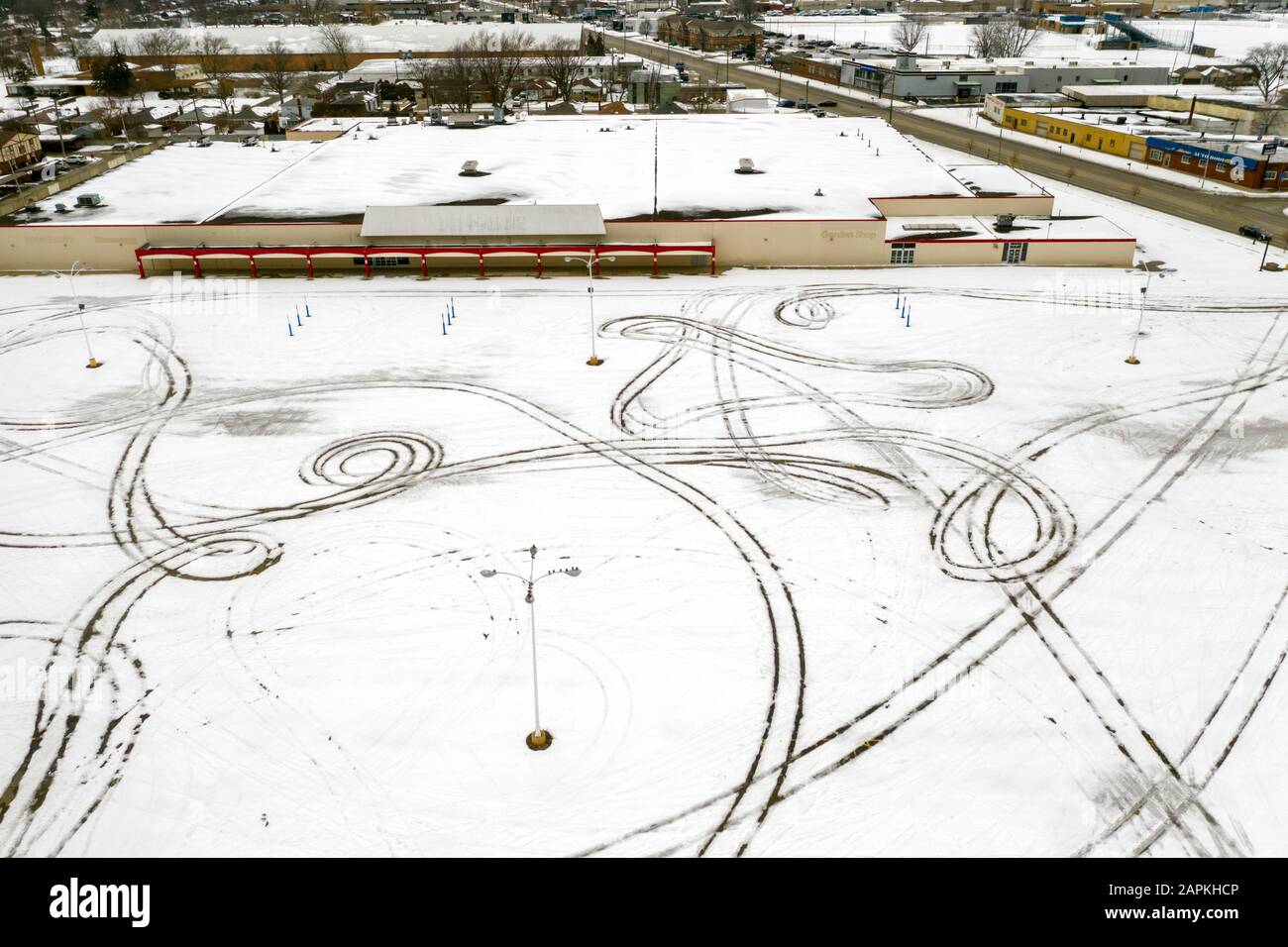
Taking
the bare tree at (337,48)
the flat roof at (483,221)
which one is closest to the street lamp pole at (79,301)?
the flat roof at (483,221)

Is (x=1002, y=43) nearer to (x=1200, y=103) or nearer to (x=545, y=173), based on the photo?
(x=1200, y=103)

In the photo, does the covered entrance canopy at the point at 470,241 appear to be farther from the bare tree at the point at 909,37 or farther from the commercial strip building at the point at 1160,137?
the bare tree at the point at 909,37

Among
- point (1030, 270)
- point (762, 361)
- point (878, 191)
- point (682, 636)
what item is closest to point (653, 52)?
point (878, 191)

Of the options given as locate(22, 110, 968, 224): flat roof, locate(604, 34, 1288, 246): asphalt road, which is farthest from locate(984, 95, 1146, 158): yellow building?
locate(22, 110, 968, 224): flat roof

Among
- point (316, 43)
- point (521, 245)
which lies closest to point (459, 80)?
point (316, 43)

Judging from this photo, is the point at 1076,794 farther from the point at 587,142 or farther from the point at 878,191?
the point at 587,142

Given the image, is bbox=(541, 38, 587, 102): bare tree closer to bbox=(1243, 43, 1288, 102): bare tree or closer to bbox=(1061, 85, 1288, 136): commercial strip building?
bbox=(1061, 85, 1288, 136): commercial strip building
